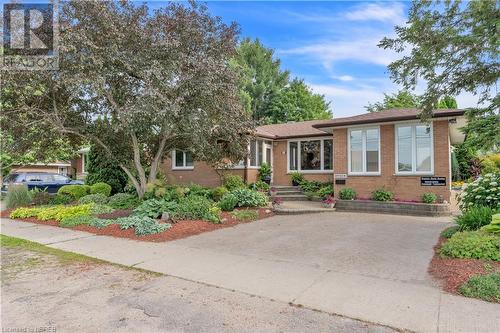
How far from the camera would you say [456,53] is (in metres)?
7.49

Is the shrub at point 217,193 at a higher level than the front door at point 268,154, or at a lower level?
lower

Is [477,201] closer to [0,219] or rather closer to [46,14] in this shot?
[46,14]

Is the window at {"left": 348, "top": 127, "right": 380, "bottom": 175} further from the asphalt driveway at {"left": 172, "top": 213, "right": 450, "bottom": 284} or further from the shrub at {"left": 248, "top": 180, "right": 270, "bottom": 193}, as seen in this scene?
the shrub at {"left": 248, "top": 180, "right": 270, "bottom": 193}

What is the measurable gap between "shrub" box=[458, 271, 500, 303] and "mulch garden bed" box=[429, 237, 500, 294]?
11cm

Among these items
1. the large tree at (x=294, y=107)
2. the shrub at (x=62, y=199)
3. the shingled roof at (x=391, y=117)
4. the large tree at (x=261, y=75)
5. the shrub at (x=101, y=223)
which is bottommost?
the shrub at (x=101, y=223)

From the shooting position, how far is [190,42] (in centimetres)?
1026

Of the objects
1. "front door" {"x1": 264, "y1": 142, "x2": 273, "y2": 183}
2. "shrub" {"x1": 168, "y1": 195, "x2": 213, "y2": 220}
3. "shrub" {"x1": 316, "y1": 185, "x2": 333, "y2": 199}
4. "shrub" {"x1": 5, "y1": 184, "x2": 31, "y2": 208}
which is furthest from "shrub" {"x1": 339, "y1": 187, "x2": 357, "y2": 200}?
"shrub" {"x1": 5, "y1": 184, "x2": 31, "y2": 208}

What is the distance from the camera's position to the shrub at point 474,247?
18.1 feet

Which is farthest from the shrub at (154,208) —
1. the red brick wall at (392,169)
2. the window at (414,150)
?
the window at (414,150)

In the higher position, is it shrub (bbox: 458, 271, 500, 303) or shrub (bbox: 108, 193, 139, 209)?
shrub (bbox: 108, 193, 139, 209)

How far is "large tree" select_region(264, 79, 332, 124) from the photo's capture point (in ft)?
118

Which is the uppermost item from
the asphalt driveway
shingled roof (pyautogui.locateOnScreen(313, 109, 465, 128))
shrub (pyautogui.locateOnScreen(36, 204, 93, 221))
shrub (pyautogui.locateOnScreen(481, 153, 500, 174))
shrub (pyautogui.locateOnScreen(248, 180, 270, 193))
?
shingled roof (pyautogui.locateOnScreen(313, 109, 465, 128))

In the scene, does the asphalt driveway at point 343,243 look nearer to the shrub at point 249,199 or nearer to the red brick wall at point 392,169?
the shrub at point 249,199

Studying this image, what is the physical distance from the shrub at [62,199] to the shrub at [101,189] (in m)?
0.95
